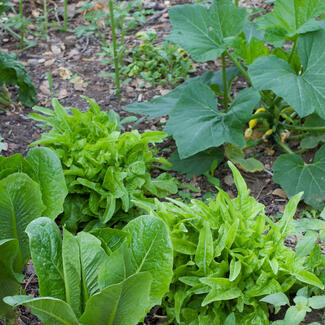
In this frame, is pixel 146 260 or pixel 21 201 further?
pixel 21 201

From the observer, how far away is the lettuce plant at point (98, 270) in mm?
1558

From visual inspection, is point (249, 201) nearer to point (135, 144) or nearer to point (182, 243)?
point (182, 243)

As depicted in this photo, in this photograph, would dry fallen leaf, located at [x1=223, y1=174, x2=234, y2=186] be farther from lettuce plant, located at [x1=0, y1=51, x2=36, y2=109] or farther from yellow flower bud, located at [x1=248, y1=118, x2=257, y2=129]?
lettuce plant, located at [x1=0, y1=51, x2=36, y2=109]

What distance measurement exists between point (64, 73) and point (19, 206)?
2333 mm

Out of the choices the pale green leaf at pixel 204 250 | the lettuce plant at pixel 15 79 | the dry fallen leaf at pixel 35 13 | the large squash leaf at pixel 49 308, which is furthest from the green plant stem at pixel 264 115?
the dry fallen leaf at pixel 35 13

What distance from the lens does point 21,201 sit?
184 cm

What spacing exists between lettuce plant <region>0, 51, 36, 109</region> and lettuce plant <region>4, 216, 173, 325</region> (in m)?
1.95

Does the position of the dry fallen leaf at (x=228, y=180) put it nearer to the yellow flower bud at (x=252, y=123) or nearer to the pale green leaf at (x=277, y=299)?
the yellow flower bud at (x=252, y=123)

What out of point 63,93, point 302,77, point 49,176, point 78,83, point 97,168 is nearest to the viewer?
point 49,176

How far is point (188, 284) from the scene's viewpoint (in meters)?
1.90

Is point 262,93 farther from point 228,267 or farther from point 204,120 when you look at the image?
point 228,267

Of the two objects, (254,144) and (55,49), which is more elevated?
(55,49)

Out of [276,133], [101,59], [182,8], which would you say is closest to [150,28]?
[101,59]

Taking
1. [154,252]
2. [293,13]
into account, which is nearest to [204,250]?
[154,252]
